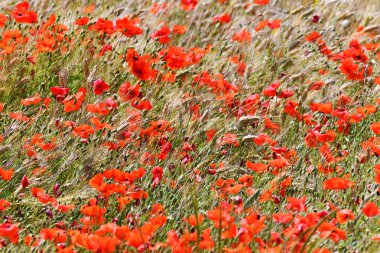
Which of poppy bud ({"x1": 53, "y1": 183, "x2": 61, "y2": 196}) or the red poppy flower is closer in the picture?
poppy bud ({"x1": 53, "y1": 183, "x2": 61, "y2": 196})

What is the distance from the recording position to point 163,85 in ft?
10.9

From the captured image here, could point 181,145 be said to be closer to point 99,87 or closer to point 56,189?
point 99,87

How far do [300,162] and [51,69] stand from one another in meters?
1.26

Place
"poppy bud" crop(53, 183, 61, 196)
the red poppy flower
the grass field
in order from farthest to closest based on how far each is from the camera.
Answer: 1. the red poppy flower
2. "poppy bud" crop(53, 183, 61, 196)
3. the grass field

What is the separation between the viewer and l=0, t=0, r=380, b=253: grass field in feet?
7.43

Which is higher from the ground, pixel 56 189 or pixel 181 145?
pixel 56 189

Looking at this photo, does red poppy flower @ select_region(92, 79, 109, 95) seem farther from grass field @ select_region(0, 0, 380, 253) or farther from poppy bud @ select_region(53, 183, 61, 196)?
poppy bud @ select_region(53, 183, 61, 196)

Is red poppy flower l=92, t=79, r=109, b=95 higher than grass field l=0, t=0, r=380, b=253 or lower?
higher

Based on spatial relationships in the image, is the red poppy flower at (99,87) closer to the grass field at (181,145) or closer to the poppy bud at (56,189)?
the grass field at (181,145)

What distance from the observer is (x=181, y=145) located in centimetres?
294

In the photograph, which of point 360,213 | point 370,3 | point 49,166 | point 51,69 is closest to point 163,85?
point 51,69

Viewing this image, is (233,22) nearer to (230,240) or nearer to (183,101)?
(183,101)

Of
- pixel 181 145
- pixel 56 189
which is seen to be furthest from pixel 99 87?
pixel 56 189

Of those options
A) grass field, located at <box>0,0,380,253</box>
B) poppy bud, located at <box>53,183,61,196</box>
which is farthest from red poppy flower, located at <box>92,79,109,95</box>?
poppy bud, located at <box>53,183,61,196</box>
